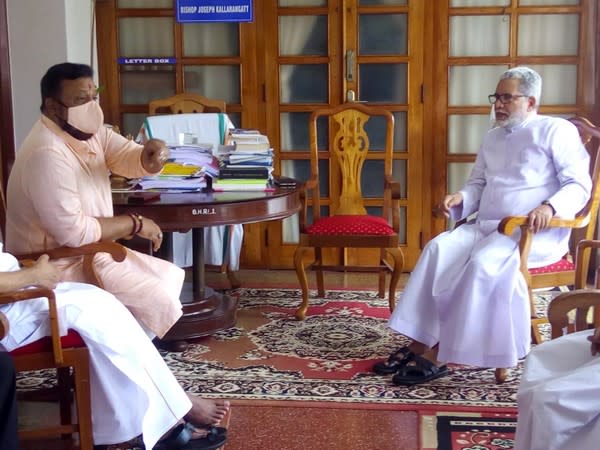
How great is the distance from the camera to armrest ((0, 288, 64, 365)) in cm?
200

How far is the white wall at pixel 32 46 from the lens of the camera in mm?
4301

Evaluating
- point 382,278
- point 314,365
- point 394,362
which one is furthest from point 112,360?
point 382,278

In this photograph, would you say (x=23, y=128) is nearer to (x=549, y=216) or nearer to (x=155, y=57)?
(x=155, y=57)

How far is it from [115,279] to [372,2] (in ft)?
9.33

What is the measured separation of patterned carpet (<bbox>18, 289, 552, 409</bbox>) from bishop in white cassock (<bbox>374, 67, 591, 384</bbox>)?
11 centimetres

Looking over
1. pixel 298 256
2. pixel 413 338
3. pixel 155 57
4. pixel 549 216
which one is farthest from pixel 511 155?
pixel 155 57

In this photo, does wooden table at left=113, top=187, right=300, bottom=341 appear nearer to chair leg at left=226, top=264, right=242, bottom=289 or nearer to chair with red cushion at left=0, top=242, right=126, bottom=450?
chair leg at left=226, top=264, right=242, bottom=289

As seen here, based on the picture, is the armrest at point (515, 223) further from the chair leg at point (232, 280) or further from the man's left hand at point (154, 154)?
the chair leg at point (232, 280)

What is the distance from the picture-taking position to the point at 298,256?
3.90m

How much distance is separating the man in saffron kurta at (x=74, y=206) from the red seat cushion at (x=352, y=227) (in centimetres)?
134

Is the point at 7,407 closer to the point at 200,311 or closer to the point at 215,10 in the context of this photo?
the point at 200,311

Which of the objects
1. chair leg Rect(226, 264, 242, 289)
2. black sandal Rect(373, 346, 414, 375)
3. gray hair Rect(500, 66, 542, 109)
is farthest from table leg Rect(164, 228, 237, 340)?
gray hair Rect(500, 66, 542, 109)

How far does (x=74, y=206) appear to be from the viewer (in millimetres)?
2375

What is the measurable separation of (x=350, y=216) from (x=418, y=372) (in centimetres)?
121
